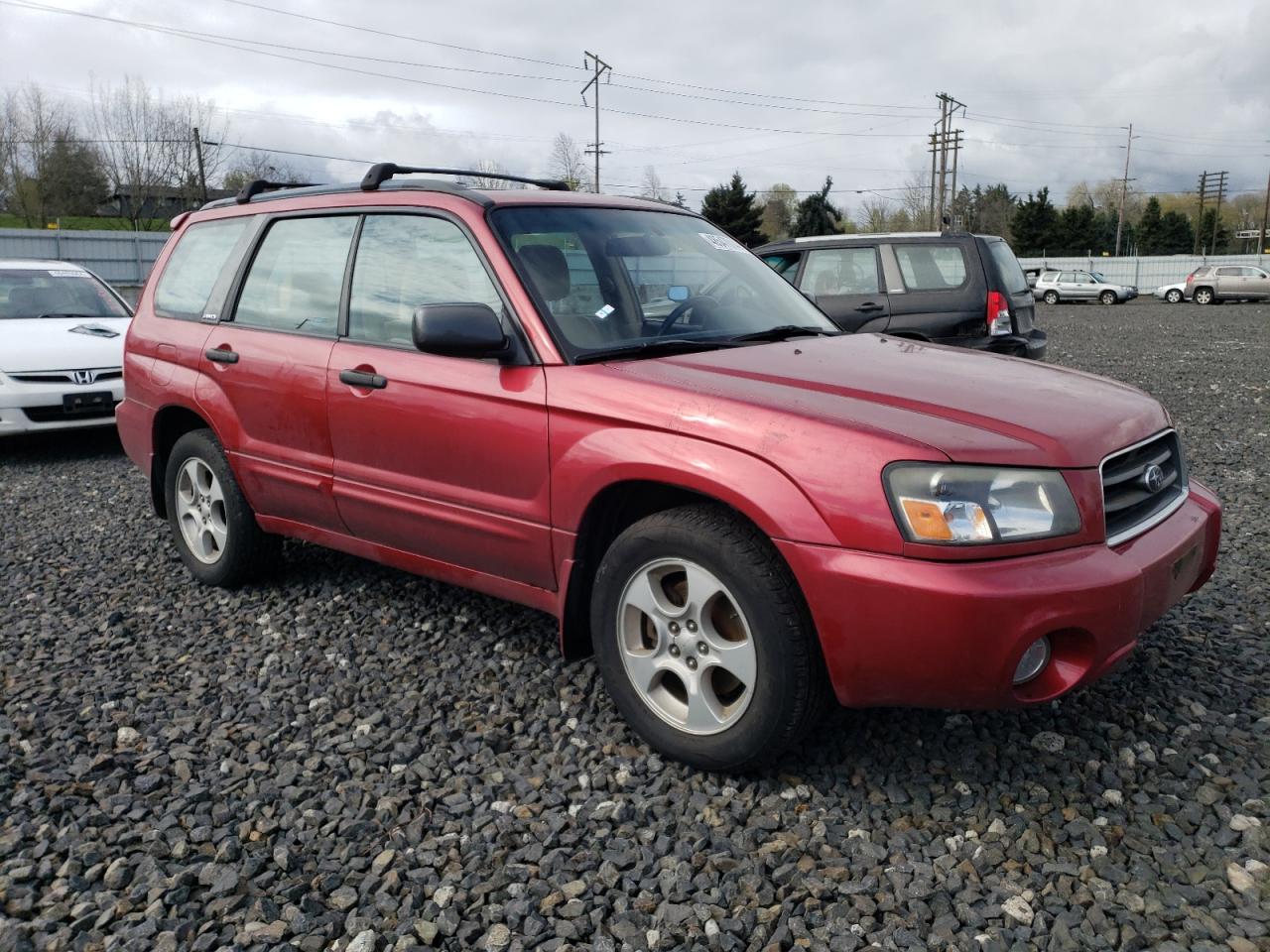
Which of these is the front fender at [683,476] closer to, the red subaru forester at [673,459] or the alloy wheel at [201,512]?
the red subaru forester at [673,459]

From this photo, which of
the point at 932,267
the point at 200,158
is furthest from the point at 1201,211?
the point at 932,267

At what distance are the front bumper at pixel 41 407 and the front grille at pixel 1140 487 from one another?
725 centimetres

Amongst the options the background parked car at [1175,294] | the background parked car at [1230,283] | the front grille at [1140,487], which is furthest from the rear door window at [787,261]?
the background parked car at [1175,294]

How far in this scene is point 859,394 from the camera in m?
2.90

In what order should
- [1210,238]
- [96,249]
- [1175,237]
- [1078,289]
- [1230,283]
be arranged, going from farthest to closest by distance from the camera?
[1210,238] → [1175,237] → [1078,289] → [1230,283] → [96,249]

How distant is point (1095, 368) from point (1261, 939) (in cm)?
1320

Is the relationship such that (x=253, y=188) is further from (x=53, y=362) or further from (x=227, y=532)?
(x=53, y=362)

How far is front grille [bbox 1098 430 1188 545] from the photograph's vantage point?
2797mm

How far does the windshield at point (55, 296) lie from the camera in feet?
29.4

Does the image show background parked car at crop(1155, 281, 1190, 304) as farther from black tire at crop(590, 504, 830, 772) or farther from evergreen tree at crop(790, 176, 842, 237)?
black tire at crop(590, 504, 830, 772)

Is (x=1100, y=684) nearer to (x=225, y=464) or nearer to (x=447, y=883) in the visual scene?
(x=447, y=883)

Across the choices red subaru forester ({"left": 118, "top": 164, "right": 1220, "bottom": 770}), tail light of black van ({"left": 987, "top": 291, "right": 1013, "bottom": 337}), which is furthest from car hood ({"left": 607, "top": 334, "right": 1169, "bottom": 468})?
tail light of black van ({"left": 987, "top": 291, "right": 1013, "bottom": 337})

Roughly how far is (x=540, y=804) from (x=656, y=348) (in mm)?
1480

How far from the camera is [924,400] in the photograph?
289 cm
